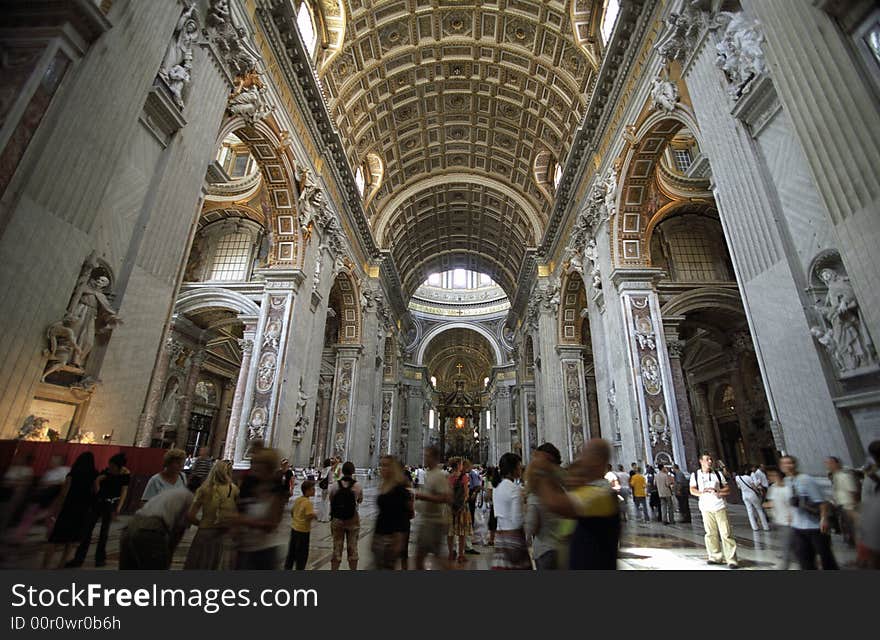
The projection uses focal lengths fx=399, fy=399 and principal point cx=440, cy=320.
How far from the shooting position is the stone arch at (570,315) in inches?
745

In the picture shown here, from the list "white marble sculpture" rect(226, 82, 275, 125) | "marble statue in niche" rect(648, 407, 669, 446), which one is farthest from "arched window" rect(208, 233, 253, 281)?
"marble statue in niche" rect(648, 407, 669, 446)

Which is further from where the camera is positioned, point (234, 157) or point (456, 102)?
point (456, 102)

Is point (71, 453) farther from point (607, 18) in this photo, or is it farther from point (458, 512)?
point (607, 18)

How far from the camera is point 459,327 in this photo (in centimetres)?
4462

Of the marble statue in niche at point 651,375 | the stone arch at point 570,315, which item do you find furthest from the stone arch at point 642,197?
the stone arch at point 570,315

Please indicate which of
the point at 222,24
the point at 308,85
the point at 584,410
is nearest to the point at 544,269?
the point at 584,410

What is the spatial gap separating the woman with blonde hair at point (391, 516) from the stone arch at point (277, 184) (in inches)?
398

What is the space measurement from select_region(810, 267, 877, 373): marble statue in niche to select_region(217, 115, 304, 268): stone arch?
11.8 metres

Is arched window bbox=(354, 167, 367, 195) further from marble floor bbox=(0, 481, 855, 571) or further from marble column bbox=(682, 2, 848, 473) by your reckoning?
marble floor bbox=(0, 481, 855, 571)

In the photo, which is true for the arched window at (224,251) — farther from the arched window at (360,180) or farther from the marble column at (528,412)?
the marble column at (528,412)

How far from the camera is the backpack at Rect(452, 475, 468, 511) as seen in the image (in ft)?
17.7

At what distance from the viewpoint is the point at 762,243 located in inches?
234

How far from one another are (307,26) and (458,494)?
49.7 ft

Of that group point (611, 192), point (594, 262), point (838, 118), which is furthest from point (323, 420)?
point (838, 118)
